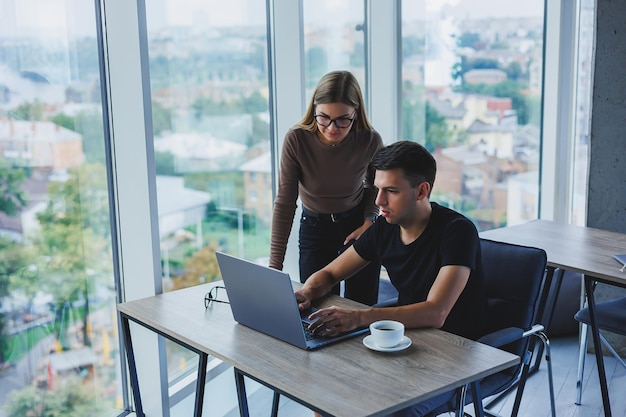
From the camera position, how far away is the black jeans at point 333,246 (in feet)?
9.43

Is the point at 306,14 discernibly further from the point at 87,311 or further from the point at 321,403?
the point at 321,403

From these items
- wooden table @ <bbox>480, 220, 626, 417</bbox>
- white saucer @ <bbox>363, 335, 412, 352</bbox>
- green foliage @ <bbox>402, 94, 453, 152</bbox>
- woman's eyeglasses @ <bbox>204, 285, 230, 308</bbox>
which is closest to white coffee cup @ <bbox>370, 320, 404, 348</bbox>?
white saucer @ <bbox>363, 335, 412, 352</bbox>

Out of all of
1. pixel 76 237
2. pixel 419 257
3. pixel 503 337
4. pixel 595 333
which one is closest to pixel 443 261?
pixel 419 257

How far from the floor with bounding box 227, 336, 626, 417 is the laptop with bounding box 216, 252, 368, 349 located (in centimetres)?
129

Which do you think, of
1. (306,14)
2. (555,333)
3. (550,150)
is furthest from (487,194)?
(306,14)

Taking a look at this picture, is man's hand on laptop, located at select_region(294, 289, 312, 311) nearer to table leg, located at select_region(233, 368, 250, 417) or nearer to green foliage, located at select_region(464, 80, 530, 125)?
table leg, located at select_region(233, 368, 250, 417)

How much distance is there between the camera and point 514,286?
2434 millimetres

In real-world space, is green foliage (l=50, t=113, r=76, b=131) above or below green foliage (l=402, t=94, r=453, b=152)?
above

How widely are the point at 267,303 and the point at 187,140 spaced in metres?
1.41

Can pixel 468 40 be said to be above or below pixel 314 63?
above

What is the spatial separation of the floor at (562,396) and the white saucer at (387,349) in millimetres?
1406

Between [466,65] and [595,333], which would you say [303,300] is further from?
[466,65]

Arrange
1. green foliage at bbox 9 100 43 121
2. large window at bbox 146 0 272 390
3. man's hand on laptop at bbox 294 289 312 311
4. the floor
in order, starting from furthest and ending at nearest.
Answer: the floor → large window at bbox 146 0 272 390 → green foliage at bbox 9 100 43 121 → man's hand on laptop at bbox 294 289 312 311

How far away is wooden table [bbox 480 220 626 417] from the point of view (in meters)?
2.70
